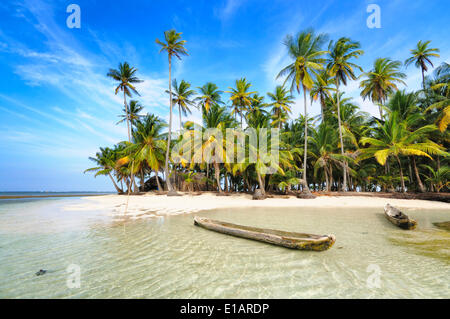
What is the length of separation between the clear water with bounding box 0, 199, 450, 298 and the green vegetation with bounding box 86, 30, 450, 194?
35.4 ft

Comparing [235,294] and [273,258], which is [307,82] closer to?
[273,258]

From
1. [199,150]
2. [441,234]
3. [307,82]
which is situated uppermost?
[307,82]

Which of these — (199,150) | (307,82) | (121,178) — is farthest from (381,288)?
(121,178)

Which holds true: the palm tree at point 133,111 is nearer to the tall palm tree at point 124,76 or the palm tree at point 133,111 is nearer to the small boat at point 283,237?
the tall palm tree at point 124,76

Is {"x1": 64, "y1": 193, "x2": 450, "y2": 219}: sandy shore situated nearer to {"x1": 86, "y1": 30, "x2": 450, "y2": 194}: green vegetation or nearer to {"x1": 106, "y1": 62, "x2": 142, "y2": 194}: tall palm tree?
{"x1": 86, "y1": 30, "x2": 450, "y2": 194}: green vegetation

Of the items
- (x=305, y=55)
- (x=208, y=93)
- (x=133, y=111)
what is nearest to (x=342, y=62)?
(x=305, y=55)

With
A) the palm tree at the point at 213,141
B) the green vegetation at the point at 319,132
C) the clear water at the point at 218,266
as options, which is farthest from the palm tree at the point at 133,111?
the clear water at the point at 218,266

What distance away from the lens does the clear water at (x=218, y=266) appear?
2.35 metres

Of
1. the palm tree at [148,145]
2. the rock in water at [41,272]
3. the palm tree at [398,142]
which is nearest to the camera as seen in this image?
the rock in water at [41,272]

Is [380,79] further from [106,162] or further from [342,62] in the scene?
[106,162]

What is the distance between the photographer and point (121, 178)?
28.6m

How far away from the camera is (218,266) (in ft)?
10.2

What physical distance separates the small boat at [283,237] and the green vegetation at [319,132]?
11444 mm

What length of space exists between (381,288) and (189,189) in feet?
75.8
